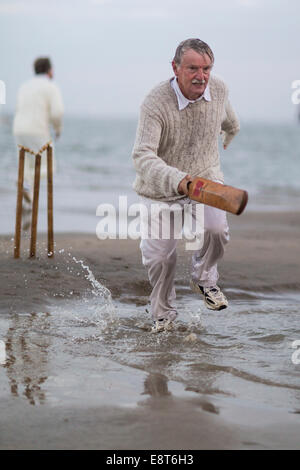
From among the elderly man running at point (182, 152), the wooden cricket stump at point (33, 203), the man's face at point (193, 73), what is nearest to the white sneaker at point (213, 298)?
the elderly man running at point (182, 152)

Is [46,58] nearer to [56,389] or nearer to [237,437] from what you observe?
[56,389]

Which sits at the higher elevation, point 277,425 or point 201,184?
point 201,184

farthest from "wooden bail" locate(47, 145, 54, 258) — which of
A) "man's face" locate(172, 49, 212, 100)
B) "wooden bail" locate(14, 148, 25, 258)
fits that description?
"man's face" locate(172, 49, 212, 100)

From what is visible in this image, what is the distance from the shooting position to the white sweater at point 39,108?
360 inches

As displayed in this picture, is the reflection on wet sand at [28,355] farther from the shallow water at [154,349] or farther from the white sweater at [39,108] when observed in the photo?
the white sweater at [39,108]

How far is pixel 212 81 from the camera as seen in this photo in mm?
5059

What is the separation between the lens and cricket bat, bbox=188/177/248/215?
4191 mm

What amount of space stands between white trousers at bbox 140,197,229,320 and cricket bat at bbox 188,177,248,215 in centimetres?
70

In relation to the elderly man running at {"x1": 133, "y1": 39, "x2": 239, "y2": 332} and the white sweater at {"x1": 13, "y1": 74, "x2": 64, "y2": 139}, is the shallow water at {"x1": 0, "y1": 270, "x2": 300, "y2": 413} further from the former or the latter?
the white sweater at {"x1": 13, "y1": 74, "x2": 64, "y2": 139}

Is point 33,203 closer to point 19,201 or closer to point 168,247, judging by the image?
point 19,201

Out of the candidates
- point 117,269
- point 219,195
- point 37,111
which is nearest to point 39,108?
point 37,111

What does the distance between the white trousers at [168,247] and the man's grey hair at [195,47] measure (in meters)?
0.94
